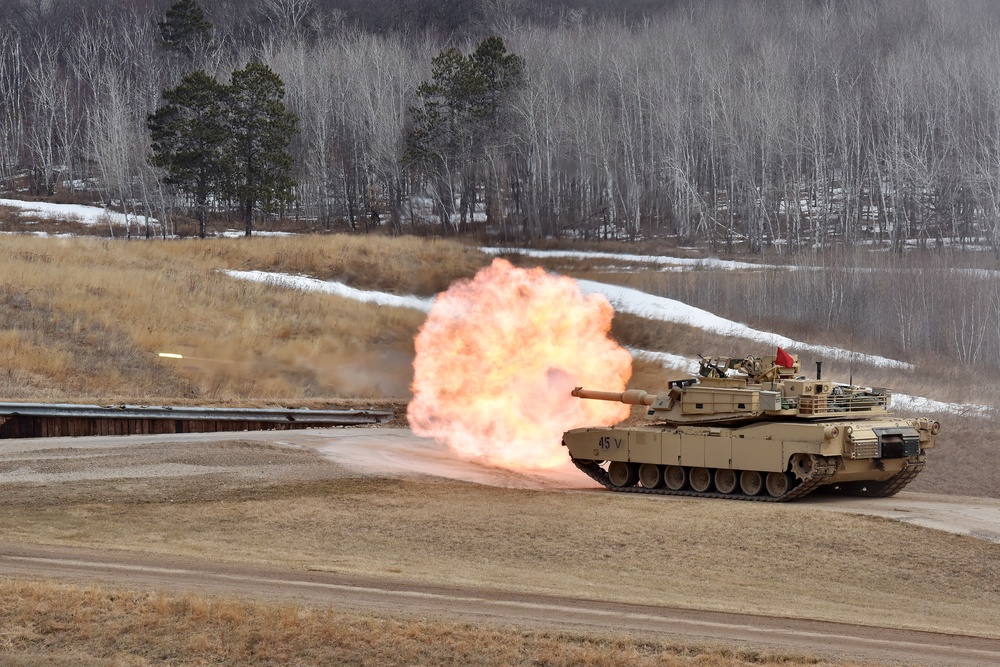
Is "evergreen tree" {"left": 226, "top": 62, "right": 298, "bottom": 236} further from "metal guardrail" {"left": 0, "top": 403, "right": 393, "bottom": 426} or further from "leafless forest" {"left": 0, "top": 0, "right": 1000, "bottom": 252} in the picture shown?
"metal guardrail" {"left": 0, "top": 403, "right": 393, "bottom": 426}

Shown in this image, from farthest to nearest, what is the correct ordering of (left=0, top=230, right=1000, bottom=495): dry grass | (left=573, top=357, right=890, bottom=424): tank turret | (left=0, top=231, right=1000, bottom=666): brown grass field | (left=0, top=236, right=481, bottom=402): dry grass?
(left=0, top=236, right=481, bottom=402): dry grass
(left=0, top=230, right=1000, bottom=495): dry grass
(left=573, top=357, right=890, bottom=424): tank turret
(left=0, top=231, right=1000, bottom=666): brown grass field

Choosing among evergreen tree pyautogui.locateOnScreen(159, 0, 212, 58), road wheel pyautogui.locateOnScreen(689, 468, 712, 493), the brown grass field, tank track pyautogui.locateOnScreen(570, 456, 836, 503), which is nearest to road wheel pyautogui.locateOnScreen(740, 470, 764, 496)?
tank track pyautogui.locateOnScreen(570, 456, 836, 503)

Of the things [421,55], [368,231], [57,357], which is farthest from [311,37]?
[57,357]

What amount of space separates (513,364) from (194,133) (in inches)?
1700

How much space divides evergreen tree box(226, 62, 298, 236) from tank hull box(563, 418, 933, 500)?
43.9m

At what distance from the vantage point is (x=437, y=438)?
30.8m

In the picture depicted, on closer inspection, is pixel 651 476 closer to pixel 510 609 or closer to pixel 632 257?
pixel 510 609

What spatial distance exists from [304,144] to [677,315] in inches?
1776

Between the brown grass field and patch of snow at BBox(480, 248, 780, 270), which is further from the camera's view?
patch of snow at BBox(480, 248, 780, 270)

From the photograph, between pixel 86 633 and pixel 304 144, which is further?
pixel 304 144

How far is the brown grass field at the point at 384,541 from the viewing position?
1240 cm

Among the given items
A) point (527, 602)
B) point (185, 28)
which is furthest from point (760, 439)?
point (185, 28)

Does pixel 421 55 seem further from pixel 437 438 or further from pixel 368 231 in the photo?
pixel 437 438

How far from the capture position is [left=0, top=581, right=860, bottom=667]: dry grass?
11.9 m
